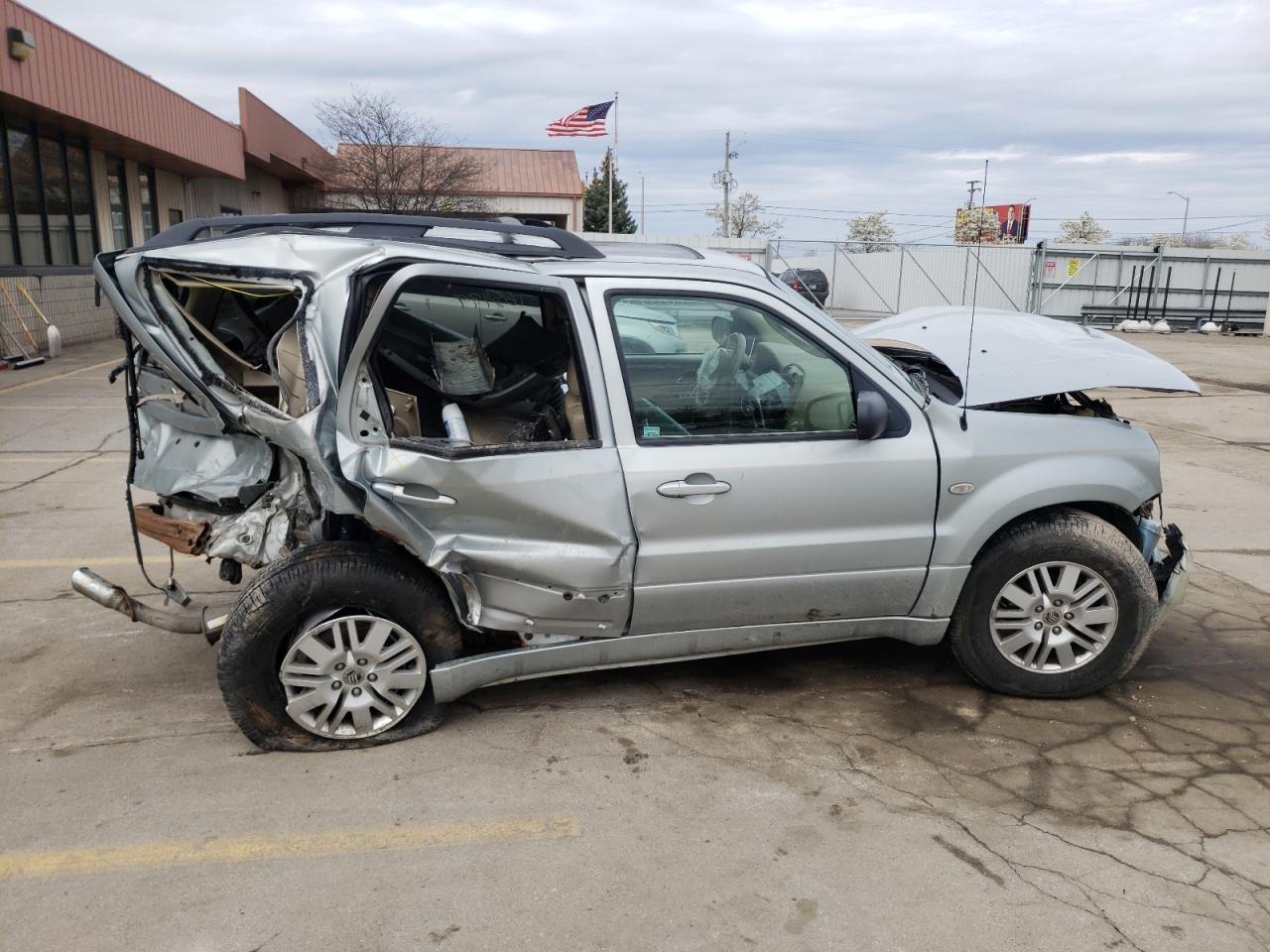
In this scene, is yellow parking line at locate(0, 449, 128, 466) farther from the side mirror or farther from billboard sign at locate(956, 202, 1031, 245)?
billboard sign at locate(956, 202, 1031, 245)

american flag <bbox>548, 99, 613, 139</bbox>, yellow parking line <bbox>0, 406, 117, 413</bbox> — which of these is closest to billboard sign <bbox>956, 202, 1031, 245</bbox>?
american flag <bbox>548, 99, 613, 139</bbox>

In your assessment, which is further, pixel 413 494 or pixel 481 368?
pixel 481 368

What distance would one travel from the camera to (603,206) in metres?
71.2

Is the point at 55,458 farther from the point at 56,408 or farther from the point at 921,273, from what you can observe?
the point at 921,273

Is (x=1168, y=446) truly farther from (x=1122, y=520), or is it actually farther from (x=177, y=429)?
(x=177, y=429)

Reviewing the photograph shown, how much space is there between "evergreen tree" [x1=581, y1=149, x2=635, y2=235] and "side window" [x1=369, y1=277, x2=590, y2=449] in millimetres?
63675

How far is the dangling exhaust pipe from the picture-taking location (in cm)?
390

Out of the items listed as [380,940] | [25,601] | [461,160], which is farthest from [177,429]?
[461,160]

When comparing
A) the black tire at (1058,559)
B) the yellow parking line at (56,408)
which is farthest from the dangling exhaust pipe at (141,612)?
the yellow parking line at (56,408)

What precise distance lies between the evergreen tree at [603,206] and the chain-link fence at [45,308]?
50.4m

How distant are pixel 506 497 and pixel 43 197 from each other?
16912 mm

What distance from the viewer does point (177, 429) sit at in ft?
13.0

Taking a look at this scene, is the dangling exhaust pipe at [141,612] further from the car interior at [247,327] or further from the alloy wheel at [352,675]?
the car interior at [247,327]

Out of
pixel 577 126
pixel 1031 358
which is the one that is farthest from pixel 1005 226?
pixel 1031 358
